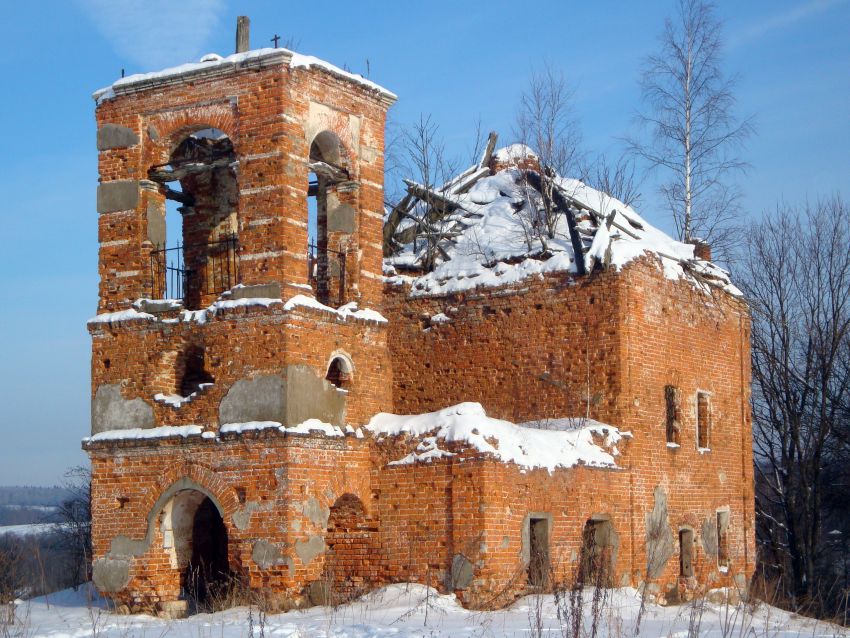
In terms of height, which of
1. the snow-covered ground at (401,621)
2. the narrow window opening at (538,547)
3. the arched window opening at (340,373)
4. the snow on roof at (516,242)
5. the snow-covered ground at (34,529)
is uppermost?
the snow on roof at (516,242)

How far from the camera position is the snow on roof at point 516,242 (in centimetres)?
1697

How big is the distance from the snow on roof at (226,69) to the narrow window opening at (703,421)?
677 cm

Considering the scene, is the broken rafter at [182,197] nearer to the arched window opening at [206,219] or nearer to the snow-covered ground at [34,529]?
the arched window opening at [206,219]

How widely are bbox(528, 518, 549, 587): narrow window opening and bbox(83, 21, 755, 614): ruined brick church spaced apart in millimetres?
39

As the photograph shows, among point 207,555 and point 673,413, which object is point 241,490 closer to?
point 207,555

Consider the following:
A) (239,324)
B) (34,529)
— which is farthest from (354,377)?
(34,529)

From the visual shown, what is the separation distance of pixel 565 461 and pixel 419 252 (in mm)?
4989

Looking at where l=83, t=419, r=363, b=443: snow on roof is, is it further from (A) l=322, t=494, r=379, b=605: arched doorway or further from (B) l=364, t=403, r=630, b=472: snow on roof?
(A) l=322, t=494, r=379, b=605: arched doorway

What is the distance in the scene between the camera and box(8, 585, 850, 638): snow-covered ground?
424 inches

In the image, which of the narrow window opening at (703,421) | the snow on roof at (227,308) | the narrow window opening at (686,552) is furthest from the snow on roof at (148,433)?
the narrow window opening at (703,421)

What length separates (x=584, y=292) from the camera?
1658cm

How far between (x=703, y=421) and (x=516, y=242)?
413cm

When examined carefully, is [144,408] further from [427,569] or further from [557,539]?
[557,539]

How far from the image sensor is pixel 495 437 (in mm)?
14367
